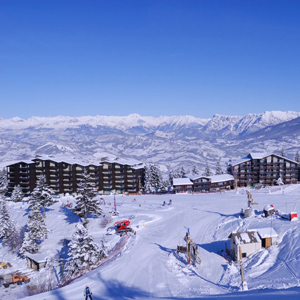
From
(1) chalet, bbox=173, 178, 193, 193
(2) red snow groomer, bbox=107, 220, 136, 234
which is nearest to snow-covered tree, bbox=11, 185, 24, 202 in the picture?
(1) chalet, bbox=173, 178, 193, 193

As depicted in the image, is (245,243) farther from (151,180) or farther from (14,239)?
(151,180)

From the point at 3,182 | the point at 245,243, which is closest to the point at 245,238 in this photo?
the point at 245,243

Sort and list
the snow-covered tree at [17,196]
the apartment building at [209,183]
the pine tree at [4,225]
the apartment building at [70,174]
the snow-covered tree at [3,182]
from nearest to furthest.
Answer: the pine tree at [4,225]
the snow-covered tree at [17,196]
the snow-covered tree at [3,182]
the apartment building at [209,183]
the apartment building at [70,174]

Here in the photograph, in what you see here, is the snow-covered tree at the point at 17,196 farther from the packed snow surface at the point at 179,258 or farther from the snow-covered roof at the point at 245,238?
the snow-covered roof at the point at 245,238

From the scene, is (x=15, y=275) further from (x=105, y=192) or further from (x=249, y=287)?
(x=105, y=192)

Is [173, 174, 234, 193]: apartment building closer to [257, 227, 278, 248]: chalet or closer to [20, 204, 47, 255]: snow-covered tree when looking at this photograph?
[20, 204, 47, 255]: snow-covered tree

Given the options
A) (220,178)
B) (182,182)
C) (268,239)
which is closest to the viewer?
(268,239)

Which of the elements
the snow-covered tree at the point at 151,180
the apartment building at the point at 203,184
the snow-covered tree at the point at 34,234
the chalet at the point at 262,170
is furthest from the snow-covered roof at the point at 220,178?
the snow-covered tree at the point at 34,234
